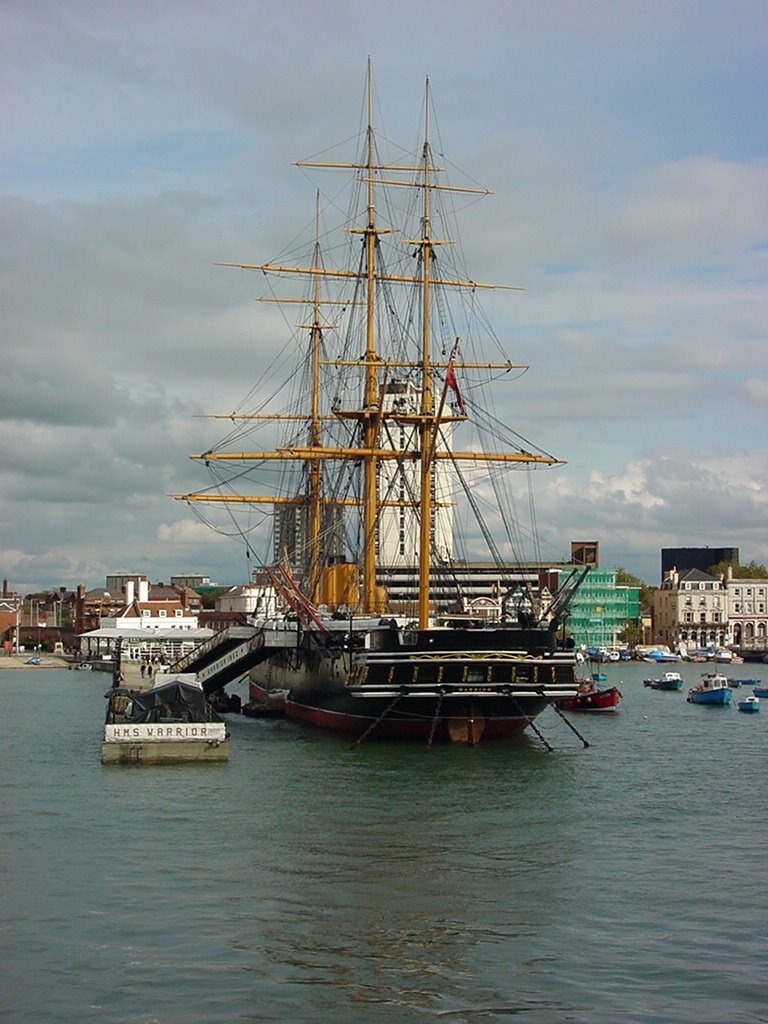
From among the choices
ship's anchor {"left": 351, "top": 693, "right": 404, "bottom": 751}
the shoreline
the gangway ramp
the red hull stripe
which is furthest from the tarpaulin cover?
the shoreline

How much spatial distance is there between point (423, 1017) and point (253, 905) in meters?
6.52

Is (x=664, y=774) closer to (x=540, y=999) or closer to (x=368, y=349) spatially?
(x=540, y=999)

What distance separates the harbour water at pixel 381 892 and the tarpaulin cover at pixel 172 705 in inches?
86.8

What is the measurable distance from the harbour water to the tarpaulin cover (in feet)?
7.23

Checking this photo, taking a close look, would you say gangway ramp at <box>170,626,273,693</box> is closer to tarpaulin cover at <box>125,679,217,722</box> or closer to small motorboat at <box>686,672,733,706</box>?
tarpaulin cover at <box>125,679,217,722</box>

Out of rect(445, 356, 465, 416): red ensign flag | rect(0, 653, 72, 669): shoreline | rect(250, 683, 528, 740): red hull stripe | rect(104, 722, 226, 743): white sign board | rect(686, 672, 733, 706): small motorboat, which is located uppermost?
rect(445, 356, 465, 416): red ensign flag

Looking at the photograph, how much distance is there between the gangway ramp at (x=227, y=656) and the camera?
205 feet

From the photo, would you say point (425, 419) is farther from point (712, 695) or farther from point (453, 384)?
point (712, 695)

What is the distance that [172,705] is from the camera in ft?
148

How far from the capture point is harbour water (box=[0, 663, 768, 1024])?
1923 cm

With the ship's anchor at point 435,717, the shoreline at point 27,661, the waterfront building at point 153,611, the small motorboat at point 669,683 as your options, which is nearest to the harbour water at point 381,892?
the ship's anchor at point 435,717

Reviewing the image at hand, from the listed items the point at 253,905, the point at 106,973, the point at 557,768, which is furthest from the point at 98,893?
the point at 557,768

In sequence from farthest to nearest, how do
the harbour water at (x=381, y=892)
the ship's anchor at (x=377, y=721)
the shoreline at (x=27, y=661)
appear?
the shoreline at (x=27, y=661), the ship's anchor at (x=377, y=721), the harbour water at (x=381, y=892)

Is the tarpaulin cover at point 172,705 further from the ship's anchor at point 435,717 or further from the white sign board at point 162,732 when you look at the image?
the ship's anchor at point 435,717
